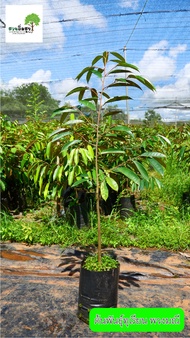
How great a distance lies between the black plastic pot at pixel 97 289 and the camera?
4.60 feet

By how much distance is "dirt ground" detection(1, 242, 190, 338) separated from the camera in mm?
1375

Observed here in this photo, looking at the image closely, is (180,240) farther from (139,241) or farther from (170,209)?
(170,209)

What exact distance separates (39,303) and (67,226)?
3.25 feet

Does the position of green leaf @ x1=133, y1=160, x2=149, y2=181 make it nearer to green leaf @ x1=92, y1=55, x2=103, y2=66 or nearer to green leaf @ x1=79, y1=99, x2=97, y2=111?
green leaf @ x1=79, y1=99, x2=97, y2=111

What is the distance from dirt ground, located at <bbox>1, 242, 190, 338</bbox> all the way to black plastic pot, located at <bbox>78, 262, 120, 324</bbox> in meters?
0.08

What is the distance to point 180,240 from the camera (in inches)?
92.4

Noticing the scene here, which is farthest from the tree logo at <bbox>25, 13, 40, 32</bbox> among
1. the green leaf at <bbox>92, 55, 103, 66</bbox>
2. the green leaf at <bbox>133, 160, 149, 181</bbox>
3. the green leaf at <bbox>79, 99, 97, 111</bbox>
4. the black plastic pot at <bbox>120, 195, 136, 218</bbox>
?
the black plastic pot at <bbox>120, 195, 136, 218</bbox>

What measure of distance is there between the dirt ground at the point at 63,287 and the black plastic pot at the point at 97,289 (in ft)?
0.26

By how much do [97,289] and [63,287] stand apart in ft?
1.28

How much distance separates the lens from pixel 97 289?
1406 mm

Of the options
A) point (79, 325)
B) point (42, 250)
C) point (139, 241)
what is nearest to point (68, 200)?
point (42, 250)

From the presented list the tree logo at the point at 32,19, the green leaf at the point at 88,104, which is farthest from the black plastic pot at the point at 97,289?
the tree logo at the point at 32,19

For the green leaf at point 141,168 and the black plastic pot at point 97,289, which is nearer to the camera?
the green leaf at point 141,168

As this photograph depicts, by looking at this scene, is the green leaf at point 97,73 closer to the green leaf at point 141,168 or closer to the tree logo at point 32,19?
the green leaf at point 141,168
